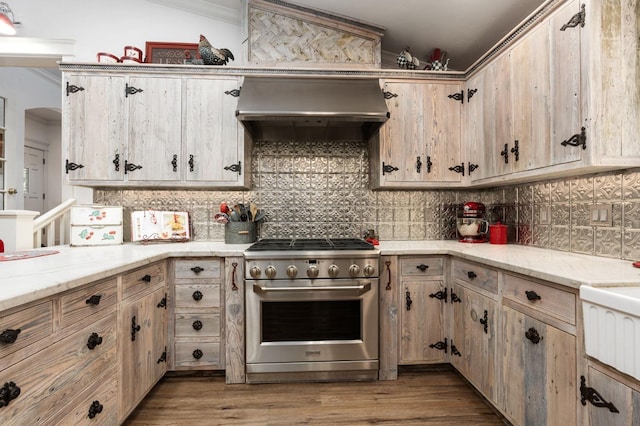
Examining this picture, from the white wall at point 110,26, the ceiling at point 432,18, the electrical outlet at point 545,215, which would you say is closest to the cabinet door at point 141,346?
the white wall at point 110,26

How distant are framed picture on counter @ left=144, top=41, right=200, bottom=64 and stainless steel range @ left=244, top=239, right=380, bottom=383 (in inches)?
75.2

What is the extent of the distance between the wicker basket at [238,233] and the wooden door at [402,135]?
45.9 inches

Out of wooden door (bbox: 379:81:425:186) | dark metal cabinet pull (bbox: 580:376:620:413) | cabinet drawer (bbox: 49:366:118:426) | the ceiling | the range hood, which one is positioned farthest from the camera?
wooden door (bbox: 379:81:425:186)

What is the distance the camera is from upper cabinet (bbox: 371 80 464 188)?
103 inches

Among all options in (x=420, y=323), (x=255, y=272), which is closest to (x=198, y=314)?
(x=255, y=272)

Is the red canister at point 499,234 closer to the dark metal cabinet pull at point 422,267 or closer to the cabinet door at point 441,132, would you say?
the cabinet door at point 441,132

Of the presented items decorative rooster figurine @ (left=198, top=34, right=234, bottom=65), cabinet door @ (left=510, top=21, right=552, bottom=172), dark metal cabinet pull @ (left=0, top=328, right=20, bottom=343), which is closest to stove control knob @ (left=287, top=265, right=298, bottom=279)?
dark metal cabinet pull @ (left=0, top=328, right=20, bottom=343)

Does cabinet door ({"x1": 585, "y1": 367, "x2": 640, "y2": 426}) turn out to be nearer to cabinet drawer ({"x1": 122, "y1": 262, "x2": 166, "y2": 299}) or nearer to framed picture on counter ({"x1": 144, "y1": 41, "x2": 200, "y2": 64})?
cabinet drawer ({"x1": 122, "y1": 262, "x2": 166, "y2": 299})

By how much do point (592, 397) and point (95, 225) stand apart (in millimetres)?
3016

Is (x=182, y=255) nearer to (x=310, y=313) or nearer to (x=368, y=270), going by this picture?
(x=310, y=313)

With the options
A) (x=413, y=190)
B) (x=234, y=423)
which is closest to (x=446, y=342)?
(x=413, y=190)

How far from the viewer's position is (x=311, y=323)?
2.20 metres

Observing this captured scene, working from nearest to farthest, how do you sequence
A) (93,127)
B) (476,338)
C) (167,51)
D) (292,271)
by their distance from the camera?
(476,338)
(292,271)
(93,127)
(167,51)

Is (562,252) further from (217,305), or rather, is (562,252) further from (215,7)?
(215,7)
